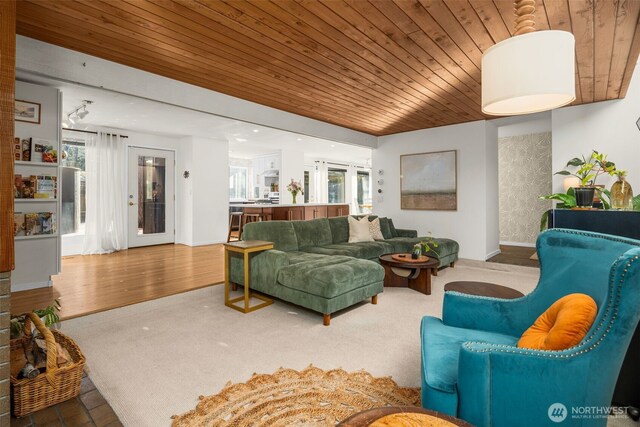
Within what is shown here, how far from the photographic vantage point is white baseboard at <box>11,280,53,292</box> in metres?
3.63

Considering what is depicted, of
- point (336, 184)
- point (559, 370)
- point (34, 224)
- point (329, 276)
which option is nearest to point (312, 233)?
point (329, 276)

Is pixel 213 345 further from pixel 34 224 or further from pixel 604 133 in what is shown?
pixel 604 133

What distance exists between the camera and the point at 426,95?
4.27 m

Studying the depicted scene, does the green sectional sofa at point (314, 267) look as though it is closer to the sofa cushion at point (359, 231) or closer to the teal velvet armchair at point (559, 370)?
the sofa cushion at point (359, 231)

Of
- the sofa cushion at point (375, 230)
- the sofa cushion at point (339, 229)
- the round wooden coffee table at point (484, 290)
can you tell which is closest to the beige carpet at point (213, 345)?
the round wooden coffee table at point (484, 290)

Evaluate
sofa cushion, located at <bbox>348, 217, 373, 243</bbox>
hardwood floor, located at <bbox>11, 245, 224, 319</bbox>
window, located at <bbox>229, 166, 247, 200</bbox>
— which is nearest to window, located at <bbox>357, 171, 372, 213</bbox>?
window, located at <bbox>229, 166, 247, 200</bbox>

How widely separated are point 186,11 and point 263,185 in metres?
7.24

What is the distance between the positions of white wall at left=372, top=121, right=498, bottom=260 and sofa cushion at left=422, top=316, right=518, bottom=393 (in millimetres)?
4341

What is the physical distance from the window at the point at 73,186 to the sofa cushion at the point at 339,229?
5.02 metres

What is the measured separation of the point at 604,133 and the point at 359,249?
3.93 m

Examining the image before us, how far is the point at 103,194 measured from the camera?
6.10 m

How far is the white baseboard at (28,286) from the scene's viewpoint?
143 inches

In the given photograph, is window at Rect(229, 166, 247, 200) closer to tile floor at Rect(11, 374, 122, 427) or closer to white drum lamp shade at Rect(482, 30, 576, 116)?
tile floor at Rect(11, 374, 122, 427)

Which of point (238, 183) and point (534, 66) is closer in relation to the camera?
point (534, 66)
